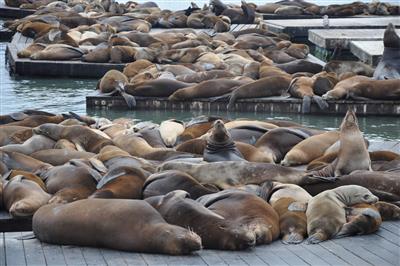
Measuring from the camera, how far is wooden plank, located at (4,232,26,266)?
445 centimetres

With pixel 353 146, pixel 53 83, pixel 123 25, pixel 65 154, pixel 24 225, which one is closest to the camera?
pixel 24 225

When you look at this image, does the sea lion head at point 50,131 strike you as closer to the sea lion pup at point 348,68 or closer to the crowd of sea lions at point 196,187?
the crowd of sea lions at point 196,187

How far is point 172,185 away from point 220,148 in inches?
40.4

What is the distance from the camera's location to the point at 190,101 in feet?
37.6

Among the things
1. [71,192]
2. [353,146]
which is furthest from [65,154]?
[353,146]

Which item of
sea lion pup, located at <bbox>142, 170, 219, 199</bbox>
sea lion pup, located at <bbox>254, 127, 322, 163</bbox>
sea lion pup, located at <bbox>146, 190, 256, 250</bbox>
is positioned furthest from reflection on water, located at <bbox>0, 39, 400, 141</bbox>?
sea lion pup, located at <bbox>146, 190, 256, 250</bbox>

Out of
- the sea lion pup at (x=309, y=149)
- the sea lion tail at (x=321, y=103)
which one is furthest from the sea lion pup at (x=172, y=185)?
the sea lion tail at (x=321, y=103)

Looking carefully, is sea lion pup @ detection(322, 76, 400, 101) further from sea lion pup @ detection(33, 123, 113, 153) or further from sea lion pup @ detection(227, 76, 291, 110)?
sea lion pup @ detection(33, 123, 113, 153)

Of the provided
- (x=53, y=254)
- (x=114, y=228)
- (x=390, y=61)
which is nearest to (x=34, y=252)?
(x=53, y=254)

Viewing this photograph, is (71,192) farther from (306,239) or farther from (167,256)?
(306,239)

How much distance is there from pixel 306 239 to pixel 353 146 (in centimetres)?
137

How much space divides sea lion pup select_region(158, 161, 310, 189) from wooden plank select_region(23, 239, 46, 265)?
4.58ft

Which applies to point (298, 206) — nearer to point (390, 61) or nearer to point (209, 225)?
point (209, 225)

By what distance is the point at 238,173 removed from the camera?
5840 mm
